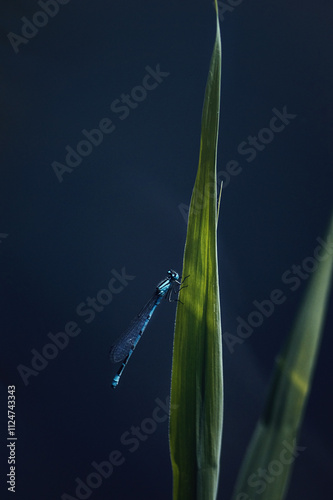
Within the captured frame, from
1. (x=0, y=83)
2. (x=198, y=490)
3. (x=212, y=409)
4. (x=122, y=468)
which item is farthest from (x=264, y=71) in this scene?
(x=122, y=468)

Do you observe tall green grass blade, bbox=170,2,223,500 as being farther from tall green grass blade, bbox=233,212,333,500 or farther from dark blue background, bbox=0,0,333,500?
dark blue background, bbox=0,0,333,500

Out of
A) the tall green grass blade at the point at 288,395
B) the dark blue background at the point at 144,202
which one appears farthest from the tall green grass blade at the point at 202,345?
the dark blue background at the point at 144,202

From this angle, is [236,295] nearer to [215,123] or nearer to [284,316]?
[284,316]

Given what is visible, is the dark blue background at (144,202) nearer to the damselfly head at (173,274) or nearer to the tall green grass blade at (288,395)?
the damselfly head at (173,274)

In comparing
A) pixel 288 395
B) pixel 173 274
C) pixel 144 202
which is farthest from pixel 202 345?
pixel 144 202

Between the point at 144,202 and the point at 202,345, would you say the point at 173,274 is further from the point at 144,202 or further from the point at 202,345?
the point at 202,345

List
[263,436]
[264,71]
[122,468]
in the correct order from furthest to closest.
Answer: [122,468]
[264,71]
[263,436]
